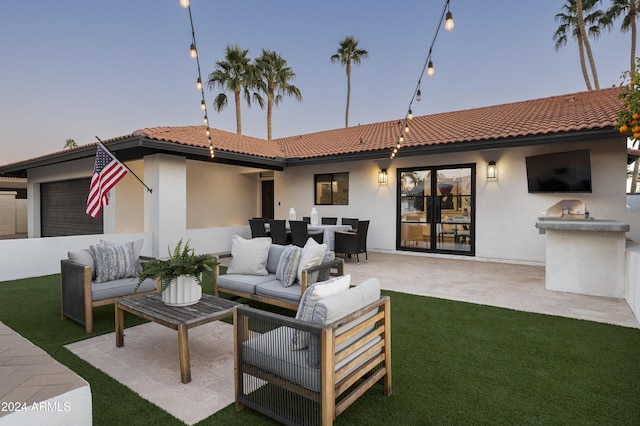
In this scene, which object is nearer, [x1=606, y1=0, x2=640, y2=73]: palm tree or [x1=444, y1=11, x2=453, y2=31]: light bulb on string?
[x1=444, y1=11, x2=453, y2=31]: light bulb on string

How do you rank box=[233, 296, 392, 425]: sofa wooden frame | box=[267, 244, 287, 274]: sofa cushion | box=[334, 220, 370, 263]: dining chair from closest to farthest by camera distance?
box=[233, 296, 392, 425]: sofa wooden frame, box=[267, 244, 287, 274]: sofa cushion, box=[334, 220, 370, 263]: dining chair

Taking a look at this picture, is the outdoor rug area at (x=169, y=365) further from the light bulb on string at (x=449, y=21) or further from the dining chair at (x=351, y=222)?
the dining chair at (x=351, y=222)

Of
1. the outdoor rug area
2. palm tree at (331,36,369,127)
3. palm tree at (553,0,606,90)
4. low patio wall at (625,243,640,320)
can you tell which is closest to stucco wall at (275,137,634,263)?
low patio wall at (625,243,640,320)

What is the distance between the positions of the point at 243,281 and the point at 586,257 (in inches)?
205

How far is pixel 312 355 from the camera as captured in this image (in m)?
2.01

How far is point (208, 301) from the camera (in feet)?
11.2

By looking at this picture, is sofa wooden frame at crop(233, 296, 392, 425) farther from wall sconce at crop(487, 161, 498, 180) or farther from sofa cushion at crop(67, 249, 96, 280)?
wall sconce at crop(487, 161, 498, 180)

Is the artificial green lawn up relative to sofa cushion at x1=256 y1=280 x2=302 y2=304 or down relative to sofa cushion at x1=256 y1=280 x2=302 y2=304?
down

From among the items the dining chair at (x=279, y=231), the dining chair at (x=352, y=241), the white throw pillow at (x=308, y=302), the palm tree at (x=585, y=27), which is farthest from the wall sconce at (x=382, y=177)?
the palm tree at (x=585, y=27)

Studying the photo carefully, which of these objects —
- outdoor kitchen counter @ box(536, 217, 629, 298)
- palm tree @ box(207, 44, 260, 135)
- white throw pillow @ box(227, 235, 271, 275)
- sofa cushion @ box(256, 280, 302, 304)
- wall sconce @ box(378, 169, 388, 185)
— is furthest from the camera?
palm tree @ box(207, 44, 260, 135)

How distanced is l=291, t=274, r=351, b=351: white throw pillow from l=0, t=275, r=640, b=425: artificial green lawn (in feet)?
1.95

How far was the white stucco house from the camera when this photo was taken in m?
7.14

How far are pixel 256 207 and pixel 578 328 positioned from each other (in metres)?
11.0

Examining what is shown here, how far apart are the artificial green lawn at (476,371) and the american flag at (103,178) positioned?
86.8 inches
